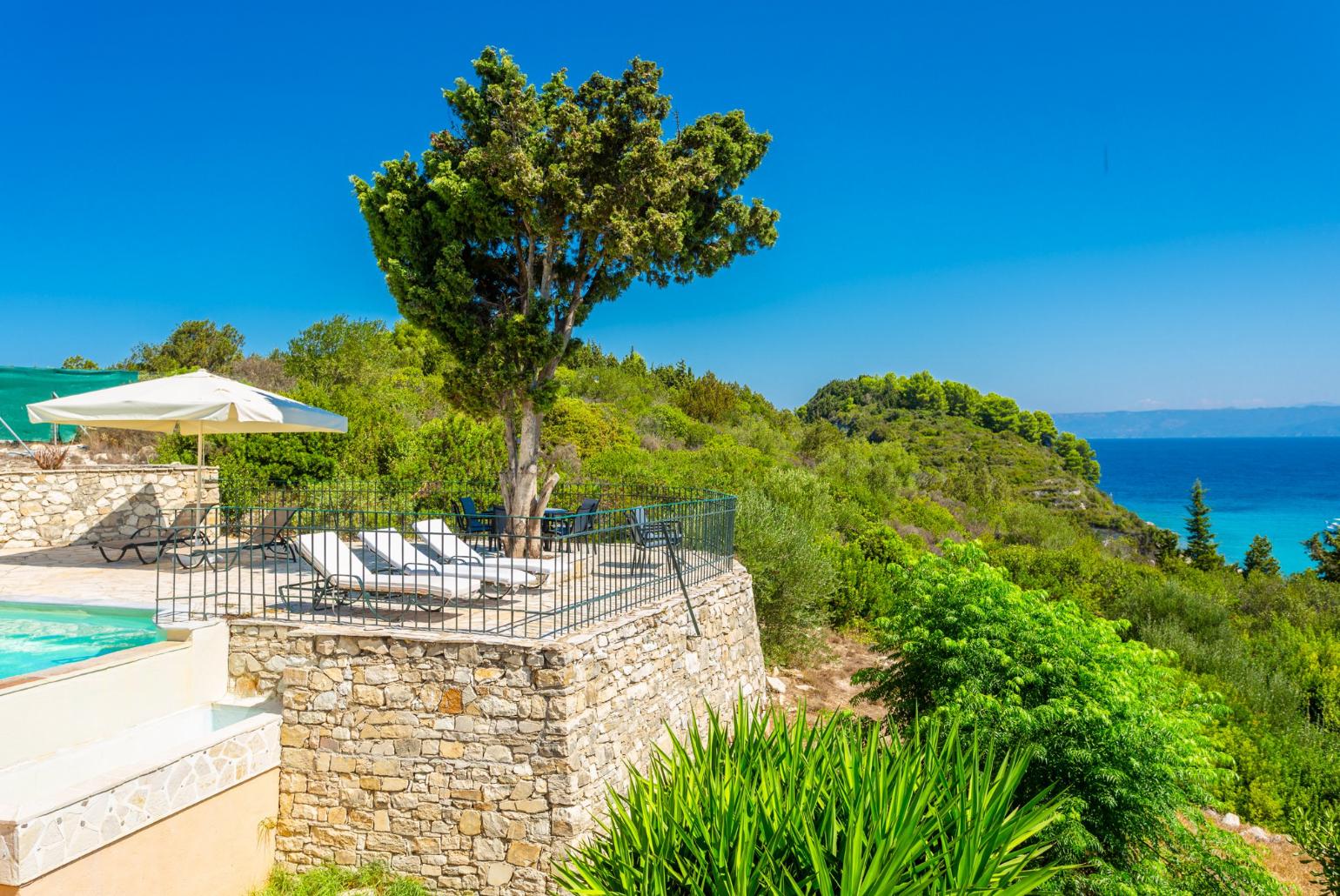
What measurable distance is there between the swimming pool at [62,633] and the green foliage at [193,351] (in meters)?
30.4

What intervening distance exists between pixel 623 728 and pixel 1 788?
5.06m

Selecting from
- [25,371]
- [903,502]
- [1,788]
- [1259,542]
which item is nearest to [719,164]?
[1,788]

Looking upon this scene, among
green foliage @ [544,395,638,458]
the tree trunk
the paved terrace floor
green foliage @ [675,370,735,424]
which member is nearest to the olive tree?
the tree trunk

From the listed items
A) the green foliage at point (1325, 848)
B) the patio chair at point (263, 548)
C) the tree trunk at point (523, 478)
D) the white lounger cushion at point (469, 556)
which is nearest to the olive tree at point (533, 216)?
the tree trunk at point (523, 478)

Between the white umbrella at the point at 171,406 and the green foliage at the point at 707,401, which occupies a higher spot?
the green foliage at the point at 707,401

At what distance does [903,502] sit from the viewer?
29.8 metres

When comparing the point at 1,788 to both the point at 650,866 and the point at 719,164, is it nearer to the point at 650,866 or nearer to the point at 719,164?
the point at 650,866

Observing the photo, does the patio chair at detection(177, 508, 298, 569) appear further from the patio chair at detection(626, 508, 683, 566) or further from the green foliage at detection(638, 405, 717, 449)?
the green foliage at detection(638, 405, 717, 449)

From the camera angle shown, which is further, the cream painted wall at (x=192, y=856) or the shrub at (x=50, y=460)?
the shrub at (x=50, y=460)

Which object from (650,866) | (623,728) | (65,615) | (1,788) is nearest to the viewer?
(650,866)

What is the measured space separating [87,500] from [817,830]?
13.7m

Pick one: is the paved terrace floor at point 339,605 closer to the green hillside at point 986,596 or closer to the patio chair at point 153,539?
the patio chair at point 153,539

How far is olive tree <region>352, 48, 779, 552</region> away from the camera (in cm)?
1044

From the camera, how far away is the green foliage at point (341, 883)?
22.6ft
